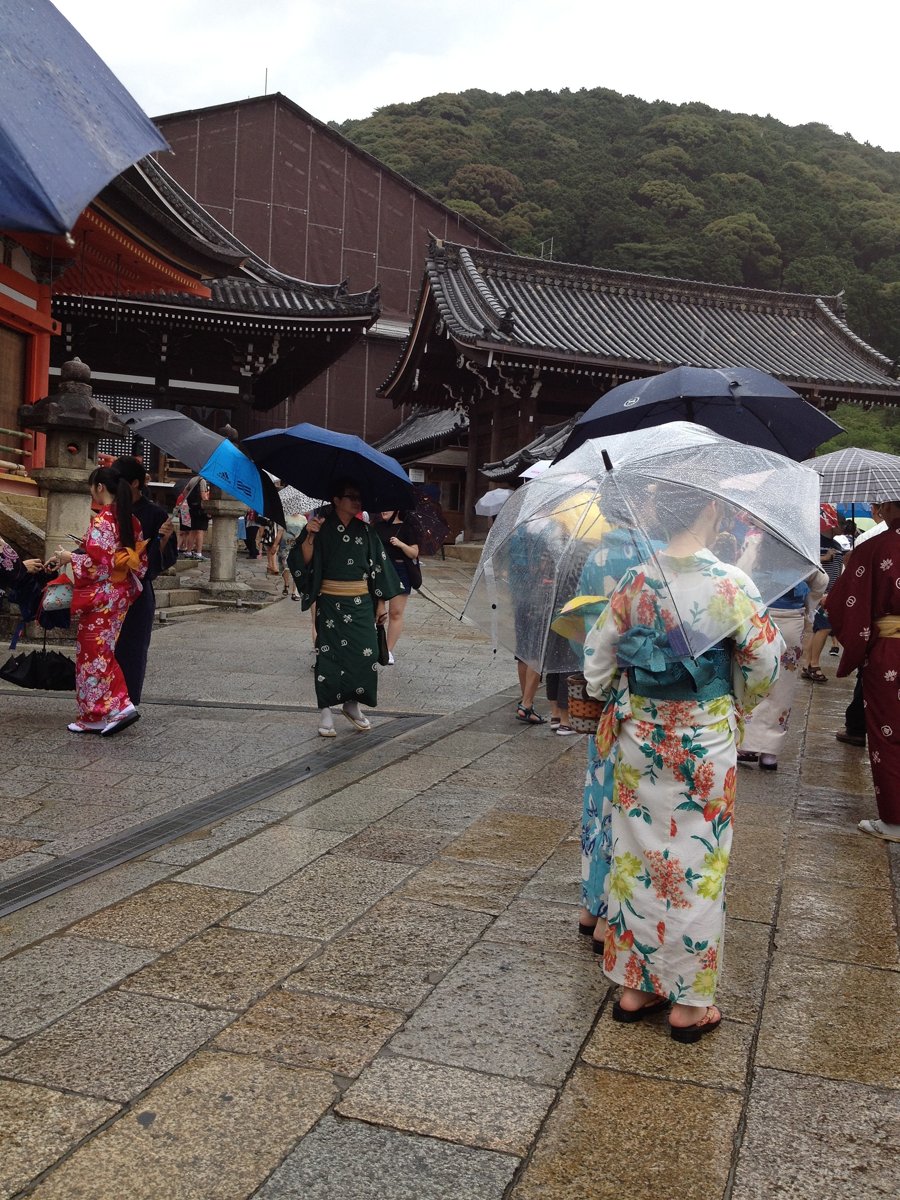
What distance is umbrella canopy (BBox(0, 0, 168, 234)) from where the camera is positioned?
1.73 meters

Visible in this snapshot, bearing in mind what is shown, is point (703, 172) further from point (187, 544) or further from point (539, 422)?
point (187, 544)

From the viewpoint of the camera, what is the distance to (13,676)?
633cm

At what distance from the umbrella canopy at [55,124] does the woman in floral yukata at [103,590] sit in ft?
13.9

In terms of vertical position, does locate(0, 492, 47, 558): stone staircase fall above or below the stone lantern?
below

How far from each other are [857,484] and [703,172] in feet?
156

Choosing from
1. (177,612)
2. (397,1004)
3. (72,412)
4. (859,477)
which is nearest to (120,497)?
(72,412)

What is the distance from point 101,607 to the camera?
20.7ft

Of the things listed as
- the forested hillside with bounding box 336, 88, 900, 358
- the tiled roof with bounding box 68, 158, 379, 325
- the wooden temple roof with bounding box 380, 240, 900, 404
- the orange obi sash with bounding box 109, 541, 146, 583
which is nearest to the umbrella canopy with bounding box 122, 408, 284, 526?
the orange obi sash with bounding box 109, 541, 146, 583

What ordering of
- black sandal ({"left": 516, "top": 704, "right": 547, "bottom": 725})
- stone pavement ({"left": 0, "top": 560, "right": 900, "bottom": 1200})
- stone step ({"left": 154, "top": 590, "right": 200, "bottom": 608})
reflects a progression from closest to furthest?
1. stone pavement ({"left": 0, "top": 560, "right": 900, "bottom": 1200})
2. black sandal ({"left": 516, "top": 704, "right": 547, "bottom": 725})
3. stone step ({"left": 154, "top": 590, "right": 200, "bottom": 608})

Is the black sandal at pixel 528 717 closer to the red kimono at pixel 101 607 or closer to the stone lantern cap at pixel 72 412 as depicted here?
the red kimono at pixel 101 607

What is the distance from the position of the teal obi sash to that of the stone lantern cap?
8.04 metres

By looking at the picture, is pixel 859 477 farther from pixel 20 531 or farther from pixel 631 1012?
pixel 20 531

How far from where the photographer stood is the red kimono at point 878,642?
4.89m

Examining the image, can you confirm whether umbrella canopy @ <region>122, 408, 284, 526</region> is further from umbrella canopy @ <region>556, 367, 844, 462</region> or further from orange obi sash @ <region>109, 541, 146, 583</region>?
umbrella canopy @ <region>556, 367, 844, 462</region>
